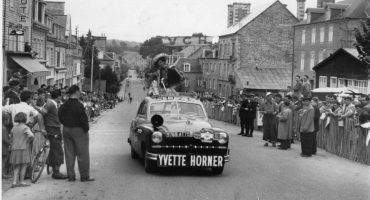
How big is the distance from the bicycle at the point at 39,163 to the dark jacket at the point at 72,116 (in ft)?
2.70

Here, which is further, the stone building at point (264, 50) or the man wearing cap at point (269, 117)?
the stone building at point (264, 50)

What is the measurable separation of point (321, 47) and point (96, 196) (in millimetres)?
44506

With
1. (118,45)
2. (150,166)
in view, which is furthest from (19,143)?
(118,45)

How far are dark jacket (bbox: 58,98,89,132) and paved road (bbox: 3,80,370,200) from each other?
1152 mm

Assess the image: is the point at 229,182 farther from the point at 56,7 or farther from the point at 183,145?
the point at 56,7

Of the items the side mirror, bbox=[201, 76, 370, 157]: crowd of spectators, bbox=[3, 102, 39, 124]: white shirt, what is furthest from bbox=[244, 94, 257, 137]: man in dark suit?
bbox=[3, 102, 39, 124]: white shirt

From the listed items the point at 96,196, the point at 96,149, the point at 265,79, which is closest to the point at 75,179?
the point at 96,196

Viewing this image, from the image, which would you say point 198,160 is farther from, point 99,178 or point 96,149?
Result: point 96,149

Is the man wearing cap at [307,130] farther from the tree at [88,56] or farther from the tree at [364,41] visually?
the tree at [88,56]

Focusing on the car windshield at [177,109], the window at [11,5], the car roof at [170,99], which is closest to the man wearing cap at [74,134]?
the car windshield at [177,109]

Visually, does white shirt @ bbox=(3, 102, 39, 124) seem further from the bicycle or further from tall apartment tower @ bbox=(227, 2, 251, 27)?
tall apartment tower @ bbox=(227, 2, 251, 27)

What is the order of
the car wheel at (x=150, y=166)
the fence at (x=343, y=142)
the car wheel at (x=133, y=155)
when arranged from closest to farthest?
the car wheel at (x=150, y=166) < the car wheel at (x=133, y=155) < the fence at (x=343, y=142)

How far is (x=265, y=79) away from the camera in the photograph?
218 feet

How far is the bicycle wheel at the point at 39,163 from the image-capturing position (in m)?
10.3
